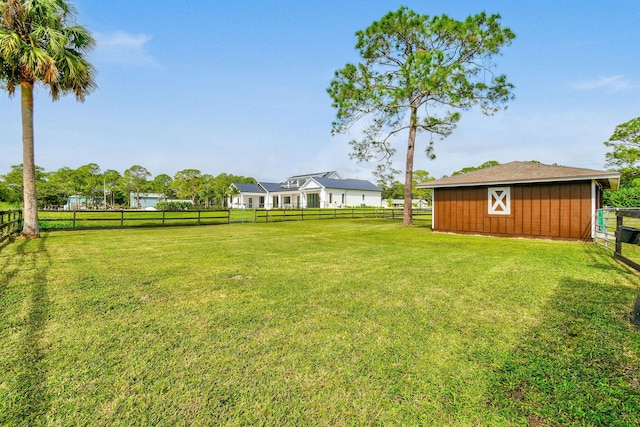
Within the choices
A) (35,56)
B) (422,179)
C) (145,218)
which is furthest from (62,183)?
(422,179)

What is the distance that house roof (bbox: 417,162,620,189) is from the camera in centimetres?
877

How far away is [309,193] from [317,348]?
33713mm

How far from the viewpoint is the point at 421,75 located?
1255cm

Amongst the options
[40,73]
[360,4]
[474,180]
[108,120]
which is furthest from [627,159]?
[108,120]

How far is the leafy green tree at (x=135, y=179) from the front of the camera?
50.6 metres

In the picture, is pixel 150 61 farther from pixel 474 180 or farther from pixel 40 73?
pixel 474 180

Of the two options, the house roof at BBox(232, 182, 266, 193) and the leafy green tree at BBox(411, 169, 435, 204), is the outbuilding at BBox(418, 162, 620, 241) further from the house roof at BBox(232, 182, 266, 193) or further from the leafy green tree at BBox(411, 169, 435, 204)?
the leafy green tree at BBox(411, 169, 435, 204)

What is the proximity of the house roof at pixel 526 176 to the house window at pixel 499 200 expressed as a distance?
14.0 inches

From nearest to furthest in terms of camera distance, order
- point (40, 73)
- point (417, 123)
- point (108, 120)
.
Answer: point (40, 73), point (417, 123), point (108, 120)

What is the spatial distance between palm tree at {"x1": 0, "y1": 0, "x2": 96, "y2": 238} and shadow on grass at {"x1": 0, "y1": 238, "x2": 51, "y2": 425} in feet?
20.3

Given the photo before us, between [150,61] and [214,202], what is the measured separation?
40.1 metres

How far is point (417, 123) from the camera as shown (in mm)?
15086

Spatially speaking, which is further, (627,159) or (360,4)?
(627,159)

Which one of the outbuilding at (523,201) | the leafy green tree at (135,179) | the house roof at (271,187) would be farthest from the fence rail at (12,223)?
the leafy green tree at (135,179)
